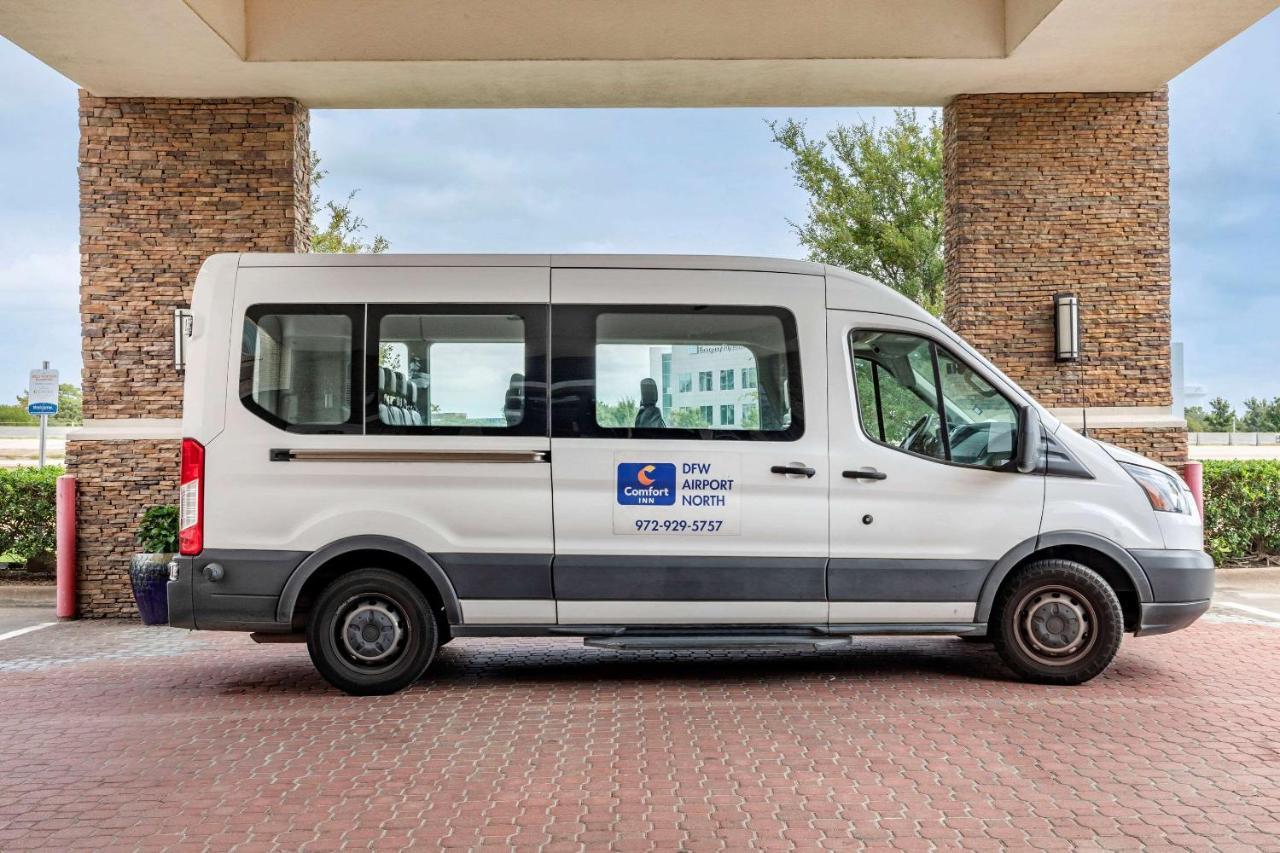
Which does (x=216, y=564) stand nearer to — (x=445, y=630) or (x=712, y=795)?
(x=445, y=630)

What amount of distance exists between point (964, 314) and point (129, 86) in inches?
323

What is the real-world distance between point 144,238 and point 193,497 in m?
4.74

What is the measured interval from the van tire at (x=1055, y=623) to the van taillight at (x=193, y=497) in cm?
502

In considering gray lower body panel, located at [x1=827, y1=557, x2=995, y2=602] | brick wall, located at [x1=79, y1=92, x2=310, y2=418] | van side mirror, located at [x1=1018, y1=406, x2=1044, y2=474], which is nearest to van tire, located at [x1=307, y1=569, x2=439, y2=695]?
gray lower body panel, located at [x1=827, y1=557, x2=995, y2=602]

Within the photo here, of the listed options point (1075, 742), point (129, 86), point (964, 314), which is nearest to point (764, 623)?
point (1075, 742)

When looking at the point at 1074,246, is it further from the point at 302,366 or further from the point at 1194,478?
the point at 302,366

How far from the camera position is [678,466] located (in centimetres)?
668

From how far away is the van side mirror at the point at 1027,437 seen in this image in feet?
22.0

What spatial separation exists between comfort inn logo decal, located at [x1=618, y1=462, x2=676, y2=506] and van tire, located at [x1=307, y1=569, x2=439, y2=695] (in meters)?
1.43

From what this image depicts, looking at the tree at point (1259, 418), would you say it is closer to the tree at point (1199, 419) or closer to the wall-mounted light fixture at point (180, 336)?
the tree at point (1199, 419)

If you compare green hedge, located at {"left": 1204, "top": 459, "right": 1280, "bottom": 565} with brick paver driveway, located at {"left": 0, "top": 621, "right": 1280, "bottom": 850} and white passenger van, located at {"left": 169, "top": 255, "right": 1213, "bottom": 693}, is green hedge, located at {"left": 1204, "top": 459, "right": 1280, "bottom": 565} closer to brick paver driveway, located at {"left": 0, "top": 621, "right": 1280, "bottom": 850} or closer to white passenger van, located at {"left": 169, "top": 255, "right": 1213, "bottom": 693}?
brick paver driveway, located at {"left": 0, "top": 621, "right": 1280, "bottom": 850}

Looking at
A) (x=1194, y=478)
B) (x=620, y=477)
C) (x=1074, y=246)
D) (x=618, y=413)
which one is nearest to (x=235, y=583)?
(x=620, y=477)

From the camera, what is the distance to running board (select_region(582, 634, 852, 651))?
Result: 662cm

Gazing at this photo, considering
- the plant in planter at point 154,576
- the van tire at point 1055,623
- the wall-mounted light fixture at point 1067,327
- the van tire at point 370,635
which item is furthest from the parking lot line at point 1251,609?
the plant in planter at point 154,576
